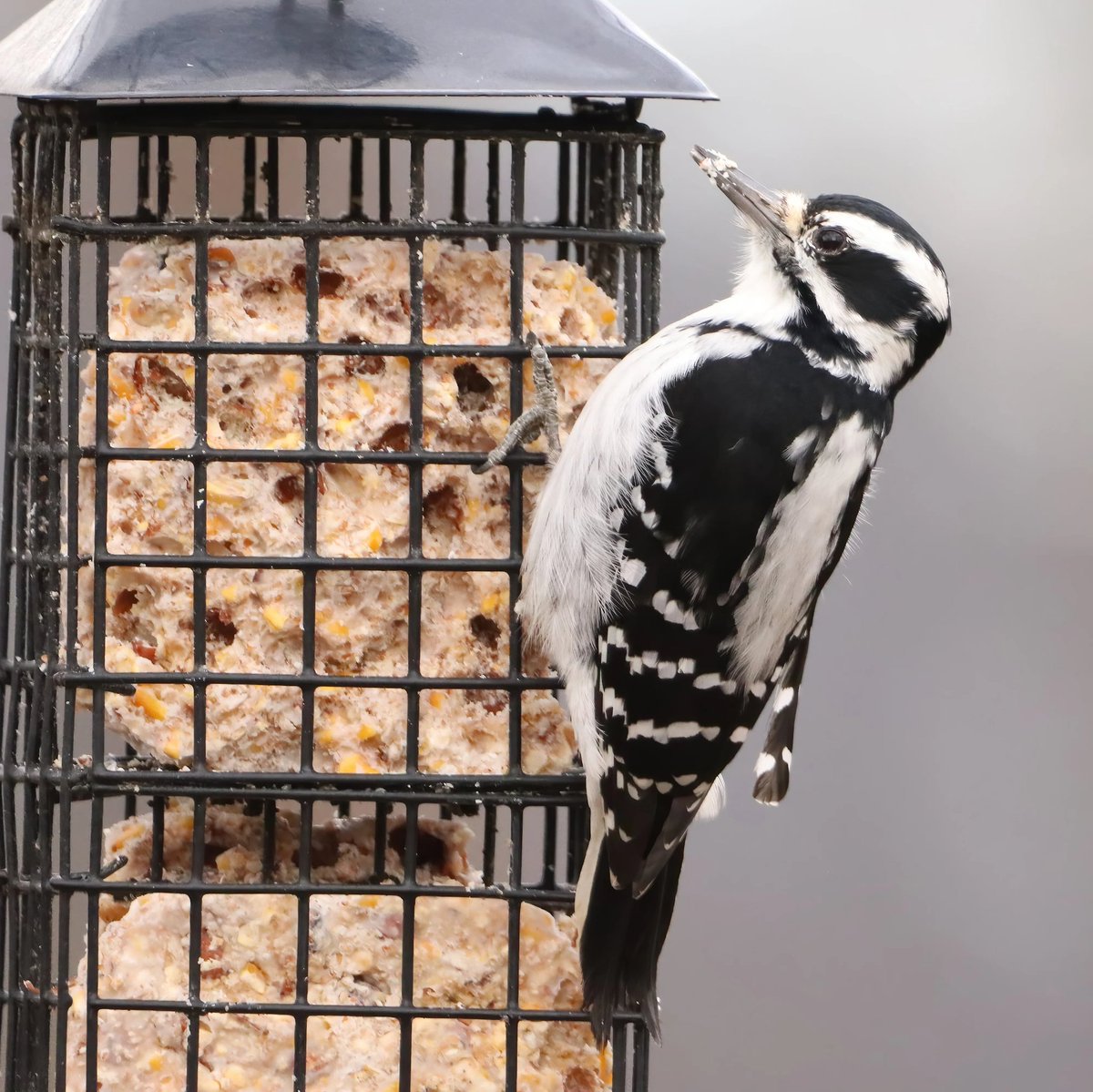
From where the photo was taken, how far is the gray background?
4457 millimetres

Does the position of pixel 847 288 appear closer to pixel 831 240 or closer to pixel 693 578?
pixel 831 240

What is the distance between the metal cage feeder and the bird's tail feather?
0.07m

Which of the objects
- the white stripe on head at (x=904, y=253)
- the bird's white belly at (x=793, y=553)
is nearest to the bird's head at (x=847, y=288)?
the white stripe on head at (x=904, y=253)

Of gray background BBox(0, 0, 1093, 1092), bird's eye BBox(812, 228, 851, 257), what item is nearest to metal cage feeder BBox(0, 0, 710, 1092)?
bird's eye BBox(812, 228, 851, 257)

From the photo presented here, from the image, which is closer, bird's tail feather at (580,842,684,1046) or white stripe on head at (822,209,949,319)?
bird's tail feather at (580,842,684,1046)

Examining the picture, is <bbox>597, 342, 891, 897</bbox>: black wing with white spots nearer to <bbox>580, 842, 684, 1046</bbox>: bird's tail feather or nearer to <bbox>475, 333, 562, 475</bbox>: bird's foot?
<bbox>580, 842, 684, 1046</bbox>: bird's tail feather

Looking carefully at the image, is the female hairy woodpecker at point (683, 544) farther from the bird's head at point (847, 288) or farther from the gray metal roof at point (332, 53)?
the gray metal roof at point (332, 53)

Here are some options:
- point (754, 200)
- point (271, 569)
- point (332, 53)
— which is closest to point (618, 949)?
point (271, 569)

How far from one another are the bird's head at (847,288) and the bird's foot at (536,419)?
0.34m

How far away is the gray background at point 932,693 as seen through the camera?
4.46 metres

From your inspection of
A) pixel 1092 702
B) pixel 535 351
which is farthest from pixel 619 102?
pixel 1092 702

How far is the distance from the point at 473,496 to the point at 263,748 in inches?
16.8

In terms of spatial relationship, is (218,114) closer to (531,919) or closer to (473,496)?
(473,496)

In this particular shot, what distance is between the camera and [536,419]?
100.0 inches
